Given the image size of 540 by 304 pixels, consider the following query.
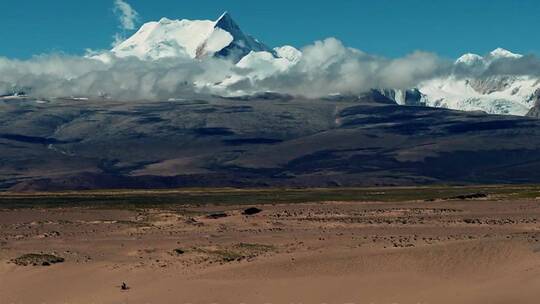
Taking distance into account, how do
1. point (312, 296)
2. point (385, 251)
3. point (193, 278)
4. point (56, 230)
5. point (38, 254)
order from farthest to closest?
1. point (56, 230)
2. point (38, 254)
3. point (385, 251)
4. point (193, 278)
5. point (312, 296)

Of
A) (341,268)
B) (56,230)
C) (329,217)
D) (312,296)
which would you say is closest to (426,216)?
(329,217)

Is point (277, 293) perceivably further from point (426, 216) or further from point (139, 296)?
point (426, 216)

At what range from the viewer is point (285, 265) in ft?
169

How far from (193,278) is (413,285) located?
11.2 m

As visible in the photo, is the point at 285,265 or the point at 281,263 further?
the point at 281,263

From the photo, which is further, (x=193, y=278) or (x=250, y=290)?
(x=193, y=278)

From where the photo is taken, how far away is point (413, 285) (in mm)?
46062

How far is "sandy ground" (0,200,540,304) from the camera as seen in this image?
45.4 metres

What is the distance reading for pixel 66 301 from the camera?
47.0 metres

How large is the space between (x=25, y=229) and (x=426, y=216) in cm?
3536

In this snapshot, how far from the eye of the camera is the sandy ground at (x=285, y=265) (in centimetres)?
4541

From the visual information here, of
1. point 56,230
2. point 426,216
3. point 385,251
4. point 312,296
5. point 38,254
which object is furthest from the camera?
point 426,216

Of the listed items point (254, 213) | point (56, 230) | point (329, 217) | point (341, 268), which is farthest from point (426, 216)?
point (341, 268)

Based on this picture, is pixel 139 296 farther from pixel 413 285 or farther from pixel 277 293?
pixel 413 285
